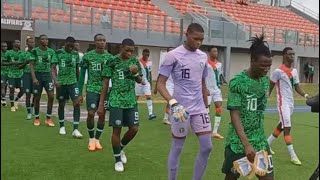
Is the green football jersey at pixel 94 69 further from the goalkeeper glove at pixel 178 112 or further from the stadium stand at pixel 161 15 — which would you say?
the stadium stand at pixel 161 15

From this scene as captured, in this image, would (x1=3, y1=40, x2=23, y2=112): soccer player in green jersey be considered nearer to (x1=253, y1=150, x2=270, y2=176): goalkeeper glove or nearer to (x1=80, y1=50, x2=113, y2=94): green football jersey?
(x1=80, y1=50, x2=113, y2=94): green football jersey

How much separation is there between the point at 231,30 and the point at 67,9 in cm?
965

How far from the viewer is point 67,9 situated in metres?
21.5

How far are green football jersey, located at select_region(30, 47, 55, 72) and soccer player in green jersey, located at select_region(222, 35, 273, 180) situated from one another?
678 centimetres

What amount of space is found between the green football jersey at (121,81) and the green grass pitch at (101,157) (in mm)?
942

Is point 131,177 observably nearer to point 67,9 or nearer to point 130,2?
point 67,9

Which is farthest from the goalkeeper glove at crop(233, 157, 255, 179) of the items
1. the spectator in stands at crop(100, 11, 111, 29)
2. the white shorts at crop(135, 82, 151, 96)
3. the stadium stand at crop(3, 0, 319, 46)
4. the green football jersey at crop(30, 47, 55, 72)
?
the spectator in stands at crop(100, 11, 111, 29)

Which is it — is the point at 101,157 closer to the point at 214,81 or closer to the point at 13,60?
the point at 214,81

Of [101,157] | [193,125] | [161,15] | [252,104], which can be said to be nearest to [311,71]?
[161,15]

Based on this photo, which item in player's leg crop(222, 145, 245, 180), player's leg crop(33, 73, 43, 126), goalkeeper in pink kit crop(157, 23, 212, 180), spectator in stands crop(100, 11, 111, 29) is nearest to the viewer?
player's leg crop(222, 145, 245, 180)

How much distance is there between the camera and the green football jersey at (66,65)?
9.13 meters

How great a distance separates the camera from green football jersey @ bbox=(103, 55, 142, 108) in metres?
6.50

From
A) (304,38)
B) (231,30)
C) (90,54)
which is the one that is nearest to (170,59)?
(90,54)

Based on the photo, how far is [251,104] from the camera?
14.0 feet
